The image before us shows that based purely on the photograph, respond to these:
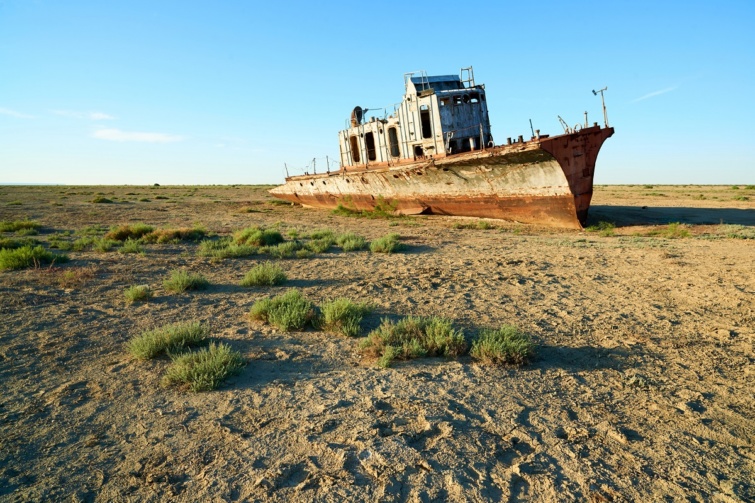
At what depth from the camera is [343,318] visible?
507 centimetres

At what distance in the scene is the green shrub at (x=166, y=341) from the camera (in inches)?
163

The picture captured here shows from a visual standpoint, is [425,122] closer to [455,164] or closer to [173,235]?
[455,164]

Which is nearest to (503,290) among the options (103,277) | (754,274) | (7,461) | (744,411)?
(744,411)

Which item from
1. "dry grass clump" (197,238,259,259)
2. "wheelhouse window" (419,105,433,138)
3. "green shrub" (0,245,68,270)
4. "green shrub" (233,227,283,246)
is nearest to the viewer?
"green shrub" (0,245,68,270)

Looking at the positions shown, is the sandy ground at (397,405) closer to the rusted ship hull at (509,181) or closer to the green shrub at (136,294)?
the green shrub at (136,294)

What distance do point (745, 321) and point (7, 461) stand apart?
6911mm

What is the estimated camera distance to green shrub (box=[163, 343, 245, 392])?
3572 millimetres

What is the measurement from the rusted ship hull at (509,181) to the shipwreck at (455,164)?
0.03 metres

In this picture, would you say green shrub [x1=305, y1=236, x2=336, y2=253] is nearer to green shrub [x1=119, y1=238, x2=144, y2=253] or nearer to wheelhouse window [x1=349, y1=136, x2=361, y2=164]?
green shrub [x1=119, y1=238, x2=144, y2=253]

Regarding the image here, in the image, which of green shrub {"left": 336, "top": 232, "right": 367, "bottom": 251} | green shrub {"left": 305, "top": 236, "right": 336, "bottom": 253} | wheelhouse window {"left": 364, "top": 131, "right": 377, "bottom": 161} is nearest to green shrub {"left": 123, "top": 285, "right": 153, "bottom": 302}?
green shrub {"left": 305, "top": 236, "right": 336, "bottom": 253}

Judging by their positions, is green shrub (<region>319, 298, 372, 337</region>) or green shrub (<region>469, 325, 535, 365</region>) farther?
green shrub (<region>319, 298, 372, 337</region>)

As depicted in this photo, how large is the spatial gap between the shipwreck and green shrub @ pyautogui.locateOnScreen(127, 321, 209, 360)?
10.2 metres

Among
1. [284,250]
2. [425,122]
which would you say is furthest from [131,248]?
[425,122]

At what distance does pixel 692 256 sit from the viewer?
881 centimetres
